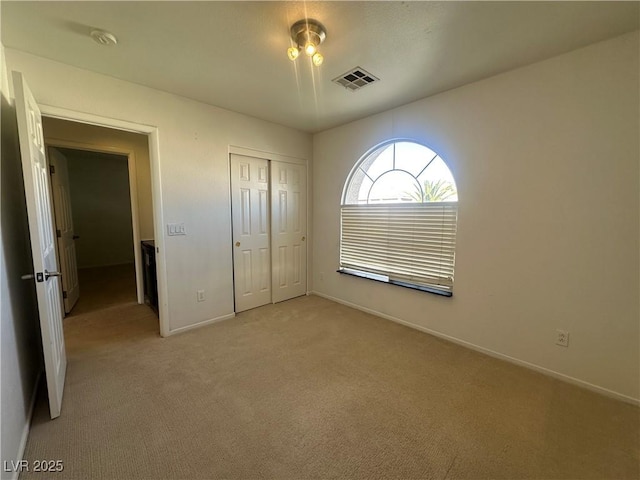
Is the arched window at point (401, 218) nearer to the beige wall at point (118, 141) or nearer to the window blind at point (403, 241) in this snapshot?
the window blind at point (403, 241)

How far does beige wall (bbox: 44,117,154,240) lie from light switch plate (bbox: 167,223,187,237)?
1569 mm

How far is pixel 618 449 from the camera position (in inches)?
58.9

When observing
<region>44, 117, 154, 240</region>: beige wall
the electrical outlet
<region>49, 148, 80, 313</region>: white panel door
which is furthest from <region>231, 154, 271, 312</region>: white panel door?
the electrical outlet

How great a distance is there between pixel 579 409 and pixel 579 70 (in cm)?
237

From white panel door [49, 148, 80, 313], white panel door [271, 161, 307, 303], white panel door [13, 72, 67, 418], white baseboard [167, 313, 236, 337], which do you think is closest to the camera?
white panel door [13, 72, 67, 418]

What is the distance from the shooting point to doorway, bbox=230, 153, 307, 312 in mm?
3318

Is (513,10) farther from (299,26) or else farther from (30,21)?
(30,21)

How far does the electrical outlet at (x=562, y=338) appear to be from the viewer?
6.79 ft

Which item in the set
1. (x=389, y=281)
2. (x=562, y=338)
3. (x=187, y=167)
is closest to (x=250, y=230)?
(x=187, y=167)

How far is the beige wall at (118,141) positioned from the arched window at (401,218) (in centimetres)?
291

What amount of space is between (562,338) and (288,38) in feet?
9.94

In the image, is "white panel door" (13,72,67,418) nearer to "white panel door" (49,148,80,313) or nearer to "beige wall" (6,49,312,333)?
"beige wall" (6,49,312,333)

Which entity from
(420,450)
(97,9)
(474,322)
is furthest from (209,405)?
(97,9)

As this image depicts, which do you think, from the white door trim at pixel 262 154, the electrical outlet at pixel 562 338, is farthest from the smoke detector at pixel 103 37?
the electrical outlet at pixel 562 338
